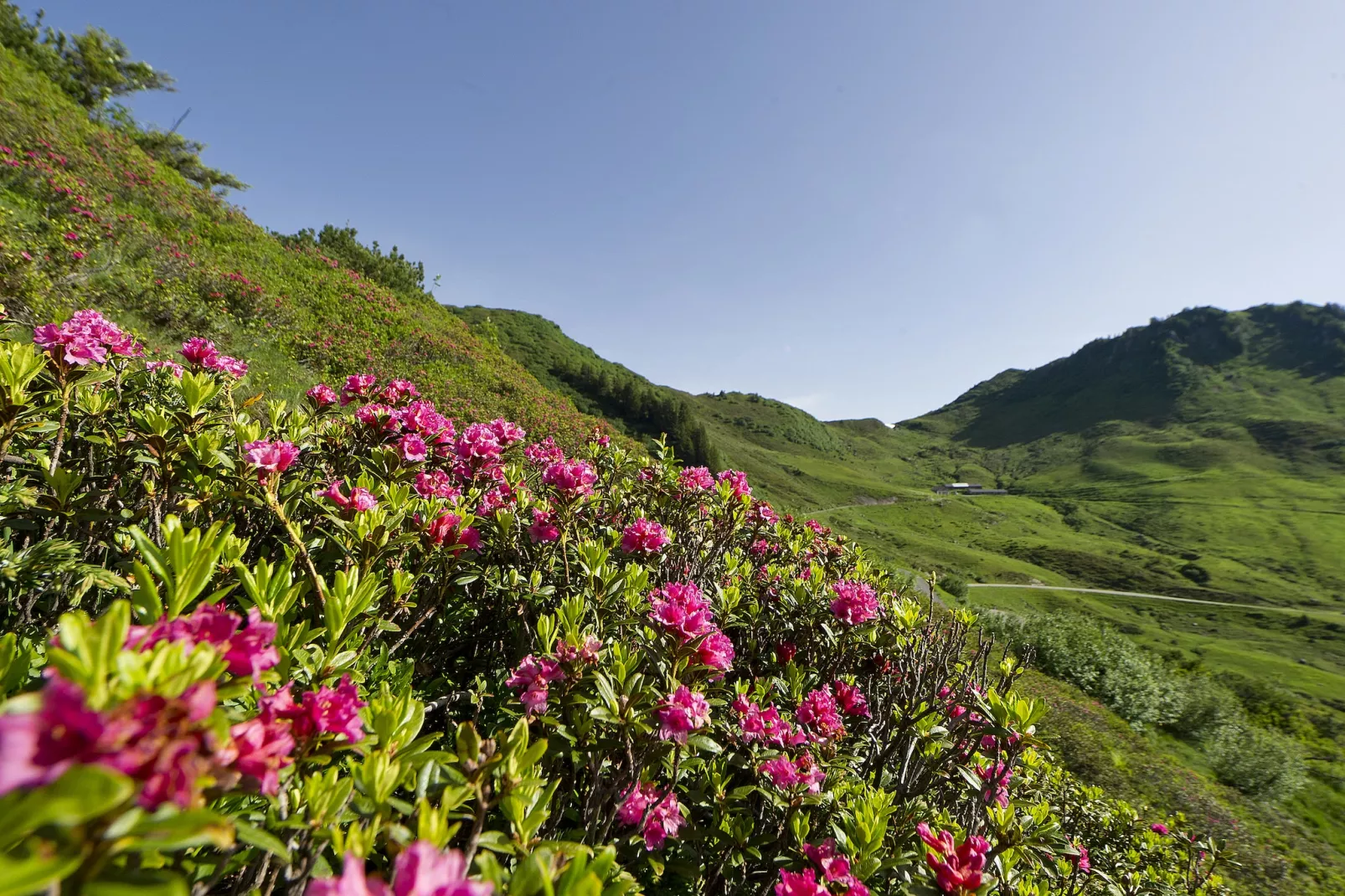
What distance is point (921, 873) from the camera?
2.02 meters

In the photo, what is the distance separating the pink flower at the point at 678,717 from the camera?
6.72 feet

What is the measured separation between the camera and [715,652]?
7.67 ft

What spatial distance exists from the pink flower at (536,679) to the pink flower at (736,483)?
3.19 m

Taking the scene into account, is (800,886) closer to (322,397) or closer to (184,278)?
(322,397)

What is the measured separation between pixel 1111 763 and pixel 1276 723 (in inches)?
1293

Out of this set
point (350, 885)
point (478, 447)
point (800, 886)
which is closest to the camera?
point (350, 885)

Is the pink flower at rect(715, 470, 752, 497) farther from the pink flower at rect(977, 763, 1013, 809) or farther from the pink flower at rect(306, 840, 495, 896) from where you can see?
the pink flower at rect(306, 840, 495, 896)

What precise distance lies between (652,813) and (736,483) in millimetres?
3378

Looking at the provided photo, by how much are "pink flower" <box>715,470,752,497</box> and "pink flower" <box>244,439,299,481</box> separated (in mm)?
3667

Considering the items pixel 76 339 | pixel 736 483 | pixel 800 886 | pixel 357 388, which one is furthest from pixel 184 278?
pixel 800 886

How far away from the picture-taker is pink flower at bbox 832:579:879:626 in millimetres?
3857

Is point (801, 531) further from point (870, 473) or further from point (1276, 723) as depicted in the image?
point (870, 473)

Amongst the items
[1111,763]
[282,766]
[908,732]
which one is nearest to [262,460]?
[282,766]

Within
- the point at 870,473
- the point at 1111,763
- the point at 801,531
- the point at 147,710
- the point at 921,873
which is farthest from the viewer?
the point at 870,473
